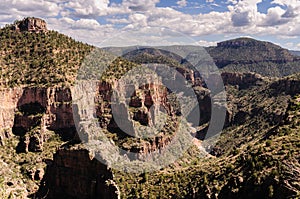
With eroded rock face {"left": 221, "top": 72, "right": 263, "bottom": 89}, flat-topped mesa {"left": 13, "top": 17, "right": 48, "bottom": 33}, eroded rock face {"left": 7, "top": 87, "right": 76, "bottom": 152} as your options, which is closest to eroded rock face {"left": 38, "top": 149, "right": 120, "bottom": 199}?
eroded rock face {"left": 7, "top": 87, "right": 76, "bottom": 152}

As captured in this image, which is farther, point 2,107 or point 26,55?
point 26,55

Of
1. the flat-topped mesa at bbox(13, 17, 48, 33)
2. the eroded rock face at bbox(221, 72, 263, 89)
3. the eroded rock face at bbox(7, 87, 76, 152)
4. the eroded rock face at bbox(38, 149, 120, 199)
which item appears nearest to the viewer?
the eroded rock face at bbox(38, 149, 120, 199)

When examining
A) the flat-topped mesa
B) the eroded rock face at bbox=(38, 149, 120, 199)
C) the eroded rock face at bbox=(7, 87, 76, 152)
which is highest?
the flat-topped mesa

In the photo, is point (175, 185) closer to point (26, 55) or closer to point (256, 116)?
point (26, 55)

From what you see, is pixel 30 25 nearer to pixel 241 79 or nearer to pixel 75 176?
pixel 75 176

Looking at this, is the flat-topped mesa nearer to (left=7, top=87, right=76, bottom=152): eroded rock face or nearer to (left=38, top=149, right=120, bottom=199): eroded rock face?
(left=7, top=87, right=76, bottom=152): eroded rock face

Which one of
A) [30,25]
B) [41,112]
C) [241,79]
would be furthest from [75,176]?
[241,79]

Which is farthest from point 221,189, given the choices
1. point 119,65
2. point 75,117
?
point 119,65
